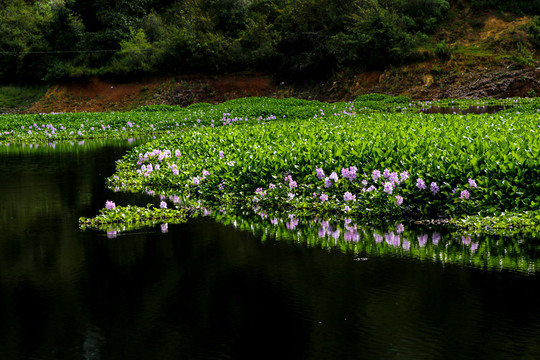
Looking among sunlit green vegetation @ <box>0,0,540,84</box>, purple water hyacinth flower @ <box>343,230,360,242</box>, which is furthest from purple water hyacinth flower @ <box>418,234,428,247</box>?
sunlit green vegetation @ <box>0,0,540,84</box>

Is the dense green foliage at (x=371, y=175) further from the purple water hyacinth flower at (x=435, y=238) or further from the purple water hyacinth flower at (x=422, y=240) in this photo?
the purple water hyacinth flower at (x=422, y=240)

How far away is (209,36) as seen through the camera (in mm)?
50594

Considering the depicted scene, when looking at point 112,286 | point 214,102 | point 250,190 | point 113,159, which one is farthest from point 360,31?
point 112,286

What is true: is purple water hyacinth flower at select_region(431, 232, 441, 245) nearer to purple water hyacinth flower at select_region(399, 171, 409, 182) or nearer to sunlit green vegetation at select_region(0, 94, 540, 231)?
sunlit green vegetation at select_region(0, 94, 540, 231)

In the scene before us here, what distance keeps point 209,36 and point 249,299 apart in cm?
4692

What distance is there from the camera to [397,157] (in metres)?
9.24

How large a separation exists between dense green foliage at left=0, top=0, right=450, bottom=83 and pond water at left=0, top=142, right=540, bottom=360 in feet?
122

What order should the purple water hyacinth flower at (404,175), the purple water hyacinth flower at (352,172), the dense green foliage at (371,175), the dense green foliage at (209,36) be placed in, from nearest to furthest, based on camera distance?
the dense green foliage at (371,175)
the purple water hyacinth flower at (404,175)
the purple water hyacinth flower at (352,172)
the dense green foliage at (209,36)

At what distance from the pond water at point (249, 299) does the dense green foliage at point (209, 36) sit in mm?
37092

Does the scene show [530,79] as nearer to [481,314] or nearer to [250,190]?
[250,190]

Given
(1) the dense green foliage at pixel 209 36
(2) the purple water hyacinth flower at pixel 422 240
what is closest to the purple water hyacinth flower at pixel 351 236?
(2) the purple water hyacinth flower at pixel 422 240

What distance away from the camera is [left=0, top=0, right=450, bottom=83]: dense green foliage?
146 feet

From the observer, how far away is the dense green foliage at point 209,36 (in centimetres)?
4462

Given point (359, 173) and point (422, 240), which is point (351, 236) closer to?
point (422, 240)
